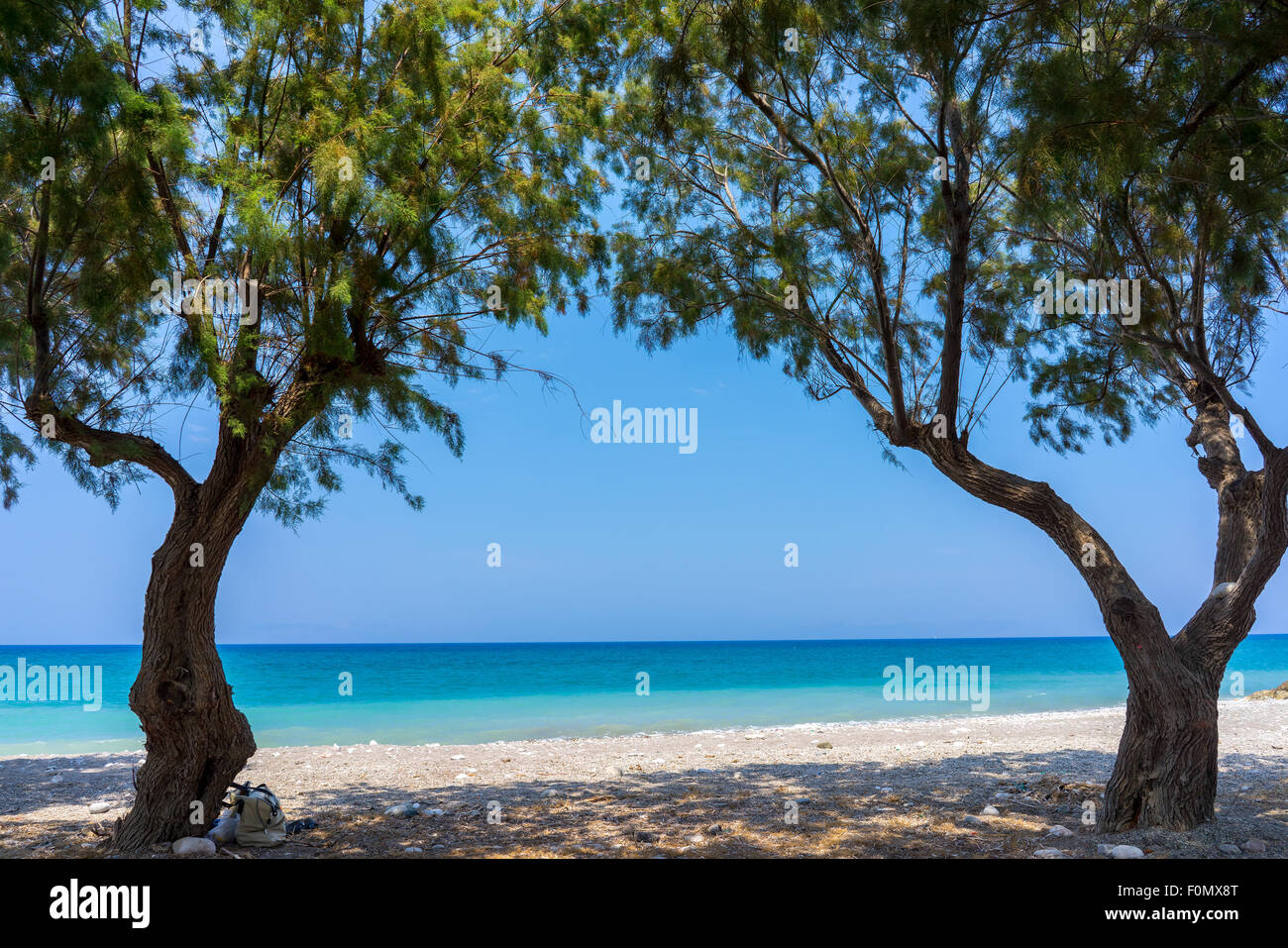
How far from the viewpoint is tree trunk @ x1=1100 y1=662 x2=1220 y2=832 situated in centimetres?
545

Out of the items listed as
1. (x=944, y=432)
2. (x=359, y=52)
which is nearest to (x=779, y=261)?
(x=944, y=432)

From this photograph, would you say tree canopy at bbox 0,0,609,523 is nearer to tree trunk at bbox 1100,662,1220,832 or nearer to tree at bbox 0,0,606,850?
tree at bbox 0,0,606,850

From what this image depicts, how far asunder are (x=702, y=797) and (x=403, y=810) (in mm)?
2606

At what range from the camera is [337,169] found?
4469mm

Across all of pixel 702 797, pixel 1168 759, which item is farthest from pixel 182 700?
pixel 1168 759

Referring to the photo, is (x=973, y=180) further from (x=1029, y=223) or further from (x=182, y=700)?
(x=182, y=700)

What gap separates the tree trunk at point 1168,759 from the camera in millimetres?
5445

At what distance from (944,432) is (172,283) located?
18.0 ft

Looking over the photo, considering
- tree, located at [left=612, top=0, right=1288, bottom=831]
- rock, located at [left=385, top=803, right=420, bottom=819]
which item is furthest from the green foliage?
rock, located at [left=385, top=803, right=420, bottom=819]

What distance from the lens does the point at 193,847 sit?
5.12m

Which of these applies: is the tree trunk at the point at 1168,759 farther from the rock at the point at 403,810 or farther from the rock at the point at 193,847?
the rock at the point at 193,847

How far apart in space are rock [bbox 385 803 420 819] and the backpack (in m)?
1.19

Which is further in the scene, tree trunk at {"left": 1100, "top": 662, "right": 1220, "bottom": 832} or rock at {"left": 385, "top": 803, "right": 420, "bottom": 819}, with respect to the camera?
rock at {"left": 385, "top": 803, "right": 420, "bottom": 819}
